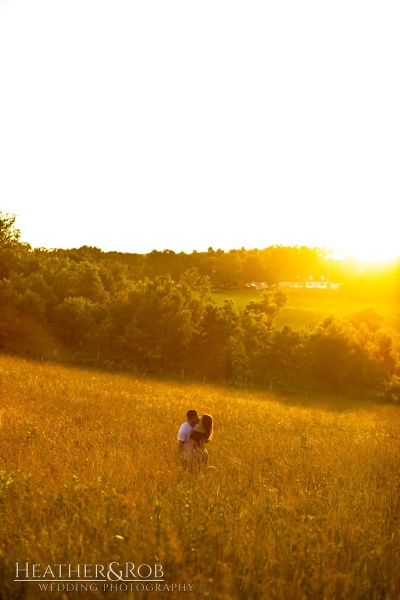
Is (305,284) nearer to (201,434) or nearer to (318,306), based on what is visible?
(318,306)

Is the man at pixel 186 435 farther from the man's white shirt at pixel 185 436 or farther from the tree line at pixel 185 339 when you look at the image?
the tree line at pixel 185 339

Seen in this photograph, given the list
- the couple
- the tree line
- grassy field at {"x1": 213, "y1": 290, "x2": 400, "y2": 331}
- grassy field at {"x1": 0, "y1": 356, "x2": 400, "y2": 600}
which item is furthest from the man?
grassy field at {"x1": 213, "y1": 290, "x2": 400, "y2": 331}

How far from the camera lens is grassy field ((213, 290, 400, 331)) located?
75562 millimetres

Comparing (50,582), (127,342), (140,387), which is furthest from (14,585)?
(127,342)

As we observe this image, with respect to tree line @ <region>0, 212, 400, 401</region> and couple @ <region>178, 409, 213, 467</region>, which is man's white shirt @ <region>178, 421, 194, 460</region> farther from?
tree line @ <region>0, 212, 400, 401</region>

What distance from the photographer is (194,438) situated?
929 cm

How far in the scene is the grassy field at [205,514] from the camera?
4168 mm

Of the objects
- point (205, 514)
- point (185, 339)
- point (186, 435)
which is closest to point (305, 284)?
point (185, 339)

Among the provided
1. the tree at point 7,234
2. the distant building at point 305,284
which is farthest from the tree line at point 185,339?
the distant building at point 305,284

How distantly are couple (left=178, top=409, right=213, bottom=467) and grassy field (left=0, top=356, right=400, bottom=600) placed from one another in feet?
1.13

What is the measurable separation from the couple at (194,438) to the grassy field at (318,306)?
57973 mm

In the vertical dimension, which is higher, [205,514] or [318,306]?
[318,306]

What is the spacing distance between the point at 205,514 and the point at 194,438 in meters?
4.26

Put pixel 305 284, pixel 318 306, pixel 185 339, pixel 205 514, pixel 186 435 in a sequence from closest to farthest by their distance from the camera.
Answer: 1. pixel 205 514
2. pixel 186 435
3. pixel 185 339
4. pixel 318 306
5. pixel 305 284
